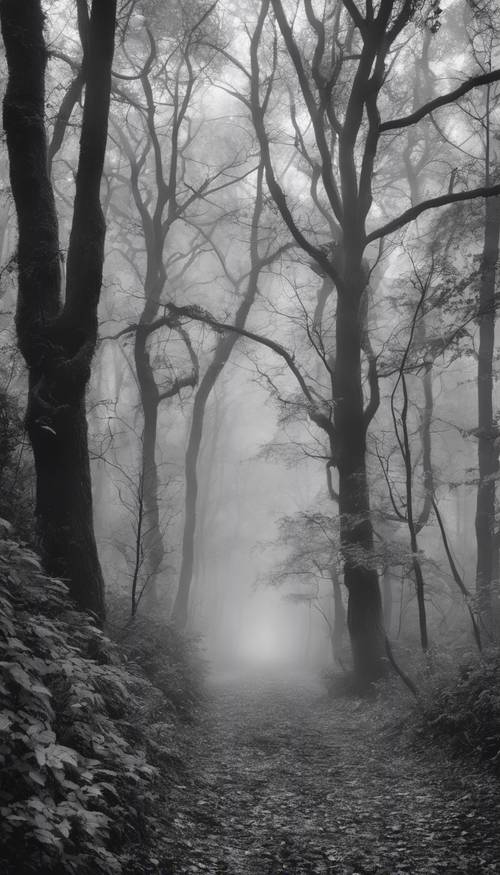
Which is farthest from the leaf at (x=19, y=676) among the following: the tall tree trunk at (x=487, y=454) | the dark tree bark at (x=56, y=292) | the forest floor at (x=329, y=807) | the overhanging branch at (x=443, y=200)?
the tall tree trunk at (x=487, y=454)

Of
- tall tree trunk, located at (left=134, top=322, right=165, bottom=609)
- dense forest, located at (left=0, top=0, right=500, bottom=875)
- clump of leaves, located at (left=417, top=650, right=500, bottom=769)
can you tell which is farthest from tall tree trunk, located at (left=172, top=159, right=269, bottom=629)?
clump of leaves, located at (left=417, top=650, right=500, bottom=769)

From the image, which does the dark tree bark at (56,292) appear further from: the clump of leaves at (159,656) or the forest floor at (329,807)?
the forest floor at (329,807)

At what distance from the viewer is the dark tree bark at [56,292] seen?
652 centimetres

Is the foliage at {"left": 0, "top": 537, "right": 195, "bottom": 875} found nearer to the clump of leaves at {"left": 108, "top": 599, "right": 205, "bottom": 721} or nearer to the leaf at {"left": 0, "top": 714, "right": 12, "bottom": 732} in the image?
the leaf at {"left": 0, "top": 714, "right": 12, "bottom": 732}

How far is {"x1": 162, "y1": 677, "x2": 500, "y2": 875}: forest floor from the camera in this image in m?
4.02

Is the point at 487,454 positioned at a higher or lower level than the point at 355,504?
higher

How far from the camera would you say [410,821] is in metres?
4.69

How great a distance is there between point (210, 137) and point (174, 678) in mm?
18359

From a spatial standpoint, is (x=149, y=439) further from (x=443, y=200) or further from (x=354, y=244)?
(x=443, y=200)

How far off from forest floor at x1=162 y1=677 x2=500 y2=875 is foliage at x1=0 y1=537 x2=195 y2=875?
0.52m

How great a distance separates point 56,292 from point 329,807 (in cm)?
645

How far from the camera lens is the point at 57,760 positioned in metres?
2.81

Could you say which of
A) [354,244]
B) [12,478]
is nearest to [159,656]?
[12,478]

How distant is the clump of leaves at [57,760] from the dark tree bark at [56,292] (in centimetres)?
138
